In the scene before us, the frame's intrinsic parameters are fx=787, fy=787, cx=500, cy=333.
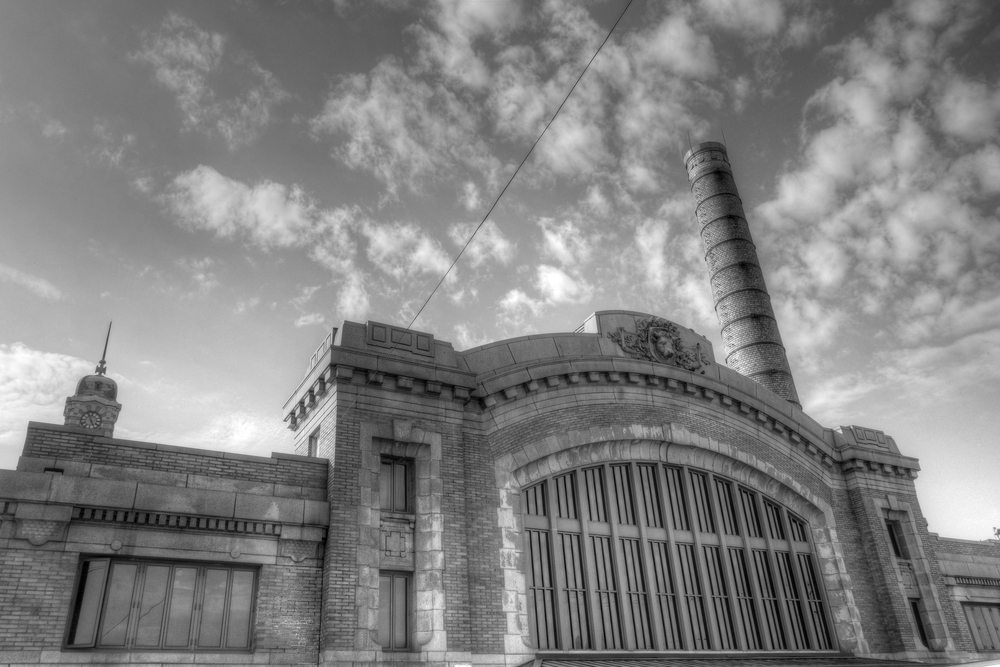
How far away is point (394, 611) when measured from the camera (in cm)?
1388

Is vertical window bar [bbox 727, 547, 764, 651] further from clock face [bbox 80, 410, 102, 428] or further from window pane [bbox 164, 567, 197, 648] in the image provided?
clock face [bbox 80, 410, 102, 428]

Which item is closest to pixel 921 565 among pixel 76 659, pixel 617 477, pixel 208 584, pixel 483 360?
pixel 617 477

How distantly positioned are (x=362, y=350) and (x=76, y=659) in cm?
696

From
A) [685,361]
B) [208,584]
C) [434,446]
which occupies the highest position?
[685,361]

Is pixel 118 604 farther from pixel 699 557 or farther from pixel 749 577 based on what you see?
pixel 749 577

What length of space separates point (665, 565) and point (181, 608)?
34.0 feet

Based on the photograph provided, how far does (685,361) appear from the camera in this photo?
67.8 feet

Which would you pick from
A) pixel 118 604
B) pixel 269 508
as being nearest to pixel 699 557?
pixel 269 508

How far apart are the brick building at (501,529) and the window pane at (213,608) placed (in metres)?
0.03

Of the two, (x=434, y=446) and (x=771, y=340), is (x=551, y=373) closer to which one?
(x=434, y=446)

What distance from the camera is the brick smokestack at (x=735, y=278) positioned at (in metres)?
32.3

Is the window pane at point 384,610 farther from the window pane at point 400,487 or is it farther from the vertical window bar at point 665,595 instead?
the vertical window bar at point 665,595

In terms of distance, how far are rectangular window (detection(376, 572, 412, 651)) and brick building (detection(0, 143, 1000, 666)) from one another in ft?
0.13

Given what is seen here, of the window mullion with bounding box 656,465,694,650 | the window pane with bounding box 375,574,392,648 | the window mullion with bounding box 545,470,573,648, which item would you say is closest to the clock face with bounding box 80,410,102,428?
the window pane with bounding box 375,574,392,648
